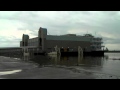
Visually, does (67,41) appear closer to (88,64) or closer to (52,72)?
(88,64)

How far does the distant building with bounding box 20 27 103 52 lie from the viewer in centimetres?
13125

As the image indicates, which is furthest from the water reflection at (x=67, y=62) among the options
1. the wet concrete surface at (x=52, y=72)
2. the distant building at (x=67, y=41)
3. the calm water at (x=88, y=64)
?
the distant building at (x=67, y=41)

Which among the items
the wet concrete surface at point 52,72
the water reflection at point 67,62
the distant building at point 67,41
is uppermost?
the distant building at point 67,41

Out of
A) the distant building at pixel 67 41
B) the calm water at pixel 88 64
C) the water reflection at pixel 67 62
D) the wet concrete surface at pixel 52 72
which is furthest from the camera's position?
the distant building at pixel 67 41

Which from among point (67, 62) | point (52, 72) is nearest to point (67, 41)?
point (67, 62)

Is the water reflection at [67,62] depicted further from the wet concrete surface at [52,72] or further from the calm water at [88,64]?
the wet concrete surface at [52,72]

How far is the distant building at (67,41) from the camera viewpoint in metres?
131

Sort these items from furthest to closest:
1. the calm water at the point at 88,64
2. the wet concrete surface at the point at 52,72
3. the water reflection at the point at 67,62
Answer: the water reflection at the point at 67,62, the calm water at the point at 88,64, the wet concrete surface at the point at 52,72
